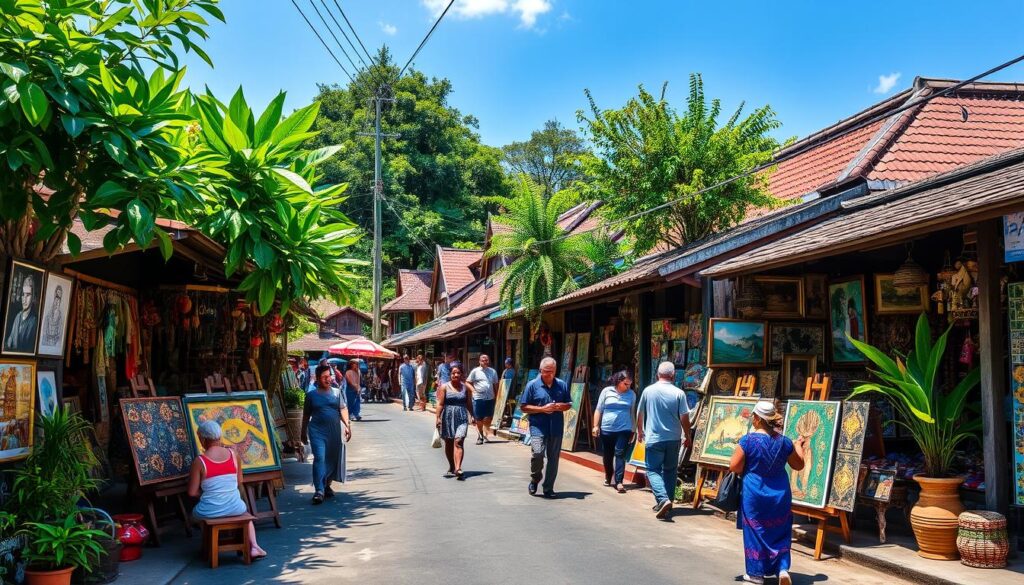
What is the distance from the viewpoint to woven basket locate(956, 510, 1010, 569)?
7414 mm

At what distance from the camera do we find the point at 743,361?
1165 cm

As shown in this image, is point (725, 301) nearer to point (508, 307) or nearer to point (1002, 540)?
point (1002, 540)

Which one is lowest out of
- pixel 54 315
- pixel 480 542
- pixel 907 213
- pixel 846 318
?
pixel 480 542

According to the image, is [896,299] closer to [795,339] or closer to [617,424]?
[795,339]

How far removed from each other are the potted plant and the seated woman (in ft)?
20.1

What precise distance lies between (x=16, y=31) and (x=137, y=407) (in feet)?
14.0

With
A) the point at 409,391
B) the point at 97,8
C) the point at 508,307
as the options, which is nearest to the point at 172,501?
the point at 97,8

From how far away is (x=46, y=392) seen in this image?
7.89 m

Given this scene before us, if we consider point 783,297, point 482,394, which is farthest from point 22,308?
point 482,394

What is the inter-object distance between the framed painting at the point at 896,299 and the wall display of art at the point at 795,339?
1.18m

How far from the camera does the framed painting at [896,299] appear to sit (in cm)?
1016

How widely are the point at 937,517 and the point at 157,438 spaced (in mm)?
7702

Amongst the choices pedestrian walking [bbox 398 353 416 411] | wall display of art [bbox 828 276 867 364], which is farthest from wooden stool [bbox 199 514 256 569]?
pedestrian walking [bbox 398 353 416 411]

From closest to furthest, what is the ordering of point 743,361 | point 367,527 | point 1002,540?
point 1002,540
point 367,527
point 743,361
